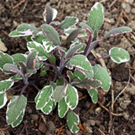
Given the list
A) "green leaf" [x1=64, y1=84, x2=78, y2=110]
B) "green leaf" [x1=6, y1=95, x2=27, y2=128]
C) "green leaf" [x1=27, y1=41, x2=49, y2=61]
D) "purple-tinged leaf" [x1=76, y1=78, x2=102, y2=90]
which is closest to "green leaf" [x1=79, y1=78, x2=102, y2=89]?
"purple-tinged leaf" [x1=76, y1=78, x2=102, y2=90]

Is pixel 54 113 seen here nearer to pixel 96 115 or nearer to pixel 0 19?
pixel 96 115

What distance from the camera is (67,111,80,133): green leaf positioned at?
1.47m

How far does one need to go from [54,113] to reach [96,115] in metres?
0.39

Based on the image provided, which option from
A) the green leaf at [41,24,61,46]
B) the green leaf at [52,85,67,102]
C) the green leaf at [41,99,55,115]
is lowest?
the green leaf at [41,99,55,115]

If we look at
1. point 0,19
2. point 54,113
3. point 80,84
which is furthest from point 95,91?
point 0,19

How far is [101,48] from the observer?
1875 mm

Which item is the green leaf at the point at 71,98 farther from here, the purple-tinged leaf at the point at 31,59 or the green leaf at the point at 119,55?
the green leaf at the point at 119,55

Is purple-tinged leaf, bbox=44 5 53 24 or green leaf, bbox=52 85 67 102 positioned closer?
green leaf, bbox=52 85 67 102

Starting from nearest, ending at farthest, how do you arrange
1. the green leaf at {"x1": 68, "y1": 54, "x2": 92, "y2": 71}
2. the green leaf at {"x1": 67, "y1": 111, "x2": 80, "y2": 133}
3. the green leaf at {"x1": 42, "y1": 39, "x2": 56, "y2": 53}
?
the green leaf at {"x1": 68, "y1": 54, "x2": 92, "y2": 71} → the green leaf at {"x1": 42, "y1": 39, "x2": 56, "y2": 53} → the green leaf at {"x1": 67, "y1": 111, "x2": 80, "y2": 133}

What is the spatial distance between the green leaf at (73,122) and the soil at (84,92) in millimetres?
67

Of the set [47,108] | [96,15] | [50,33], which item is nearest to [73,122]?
[47,108]

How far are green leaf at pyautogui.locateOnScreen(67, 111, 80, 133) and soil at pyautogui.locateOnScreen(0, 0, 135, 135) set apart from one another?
0.07m

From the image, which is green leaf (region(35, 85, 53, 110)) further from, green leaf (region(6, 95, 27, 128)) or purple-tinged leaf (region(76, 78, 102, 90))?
purple-tinged leaf (region(76, 78, 102, 90))

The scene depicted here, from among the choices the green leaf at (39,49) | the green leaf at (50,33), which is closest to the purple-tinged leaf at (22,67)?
the green leaf at (39,49)
